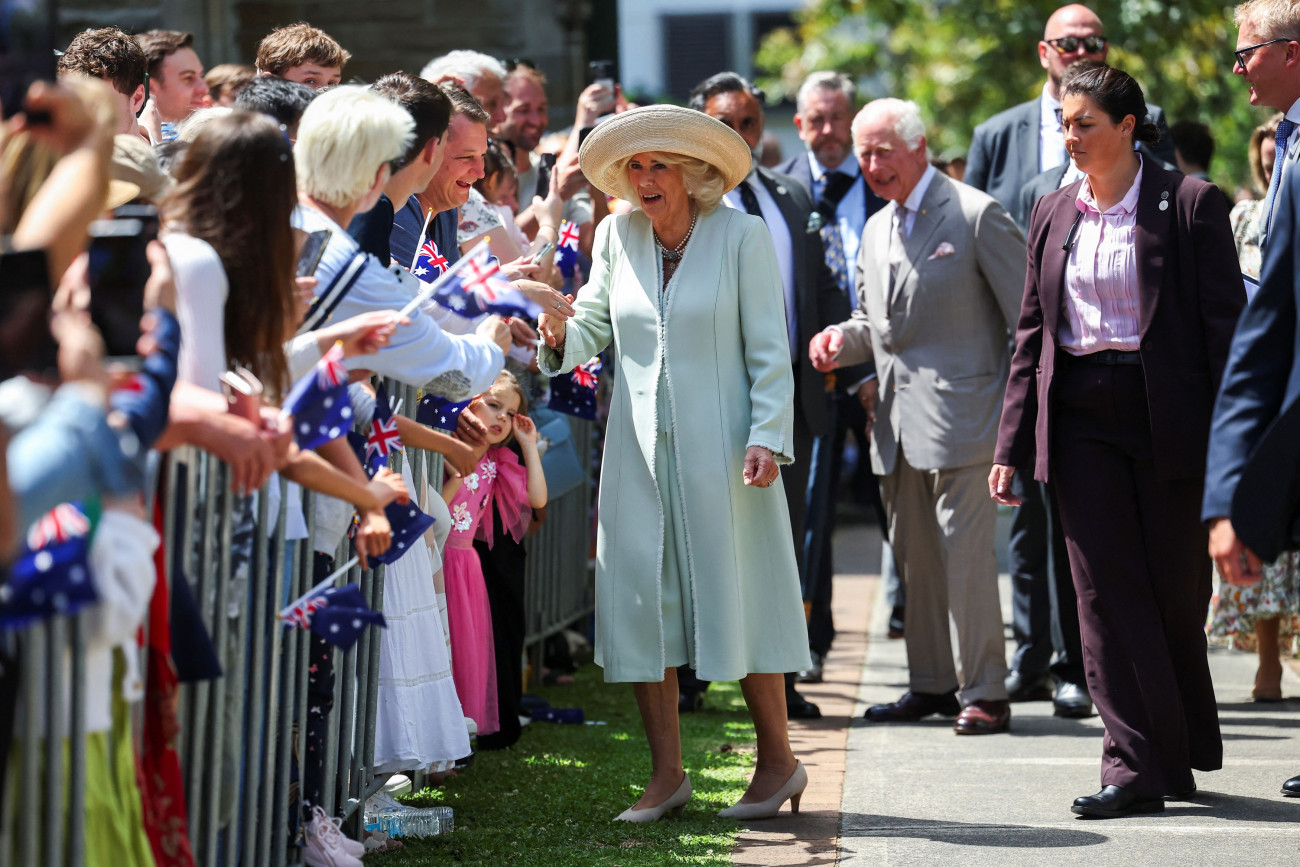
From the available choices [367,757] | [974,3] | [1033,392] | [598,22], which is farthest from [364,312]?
[974,3]

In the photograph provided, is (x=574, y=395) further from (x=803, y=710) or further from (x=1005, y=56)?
(x=1005, y=56)

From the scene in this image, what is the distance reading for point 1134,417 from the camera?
5.20 metres

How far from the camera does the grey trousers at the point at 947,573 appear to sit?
6.59 metres

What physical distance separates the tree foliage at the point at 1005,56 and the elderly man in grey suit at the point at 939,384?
→ 8.25m

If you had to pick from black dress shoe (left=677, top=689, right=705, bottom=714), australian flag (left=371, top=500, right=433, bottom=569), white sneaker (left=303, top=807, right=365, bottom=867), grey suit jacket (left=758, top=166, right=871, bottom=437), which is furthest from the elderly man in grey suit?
white sneaker (left=303, top=807, right=365, bottom=867)

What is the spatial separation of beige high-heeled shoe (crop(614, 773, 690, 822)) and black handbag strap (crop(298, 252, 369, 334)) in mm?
1972

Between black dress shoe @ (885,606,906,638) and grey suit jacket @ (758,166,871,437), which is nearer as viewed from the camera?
grey suit jacket @ (758,166,871,437)

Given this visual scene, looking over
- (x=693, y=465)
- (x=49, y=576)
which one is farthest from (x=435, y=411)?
(x=49, y=576)

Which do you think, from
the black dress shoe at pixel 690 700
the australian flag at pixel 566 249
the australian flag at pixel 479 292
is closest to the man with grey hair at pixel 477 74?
the australian flag at pixel 566 249

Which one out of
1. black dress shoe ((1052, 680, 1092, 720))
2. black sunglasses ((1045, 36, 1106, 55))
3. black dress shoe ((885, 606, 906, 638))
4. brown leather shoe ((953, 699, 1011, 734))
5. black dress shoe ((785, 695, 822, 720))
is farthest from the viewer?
black dress shoe ((885, 606, 906, 638))

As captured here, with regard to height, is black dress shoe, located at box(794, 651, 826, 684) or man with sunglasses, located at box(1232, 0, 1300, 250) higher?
man with sunglasses, located at box(1232, 0, 1300, 250)

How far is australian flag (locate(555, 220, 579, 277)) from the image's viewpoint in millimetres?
6098

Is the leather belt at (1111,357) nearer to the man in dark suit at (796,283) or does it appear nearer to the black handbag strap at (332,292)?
the man in dark suit at (796,283)

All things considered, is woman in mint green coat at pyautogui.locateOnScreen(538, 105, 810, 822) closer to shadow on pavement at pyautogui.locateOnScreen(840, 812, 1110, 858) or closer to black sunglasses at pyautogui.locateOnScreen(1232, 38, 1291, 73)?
shadow on pavement at pyautogui.locateOnScreen(840, 812, 1110, 858)
